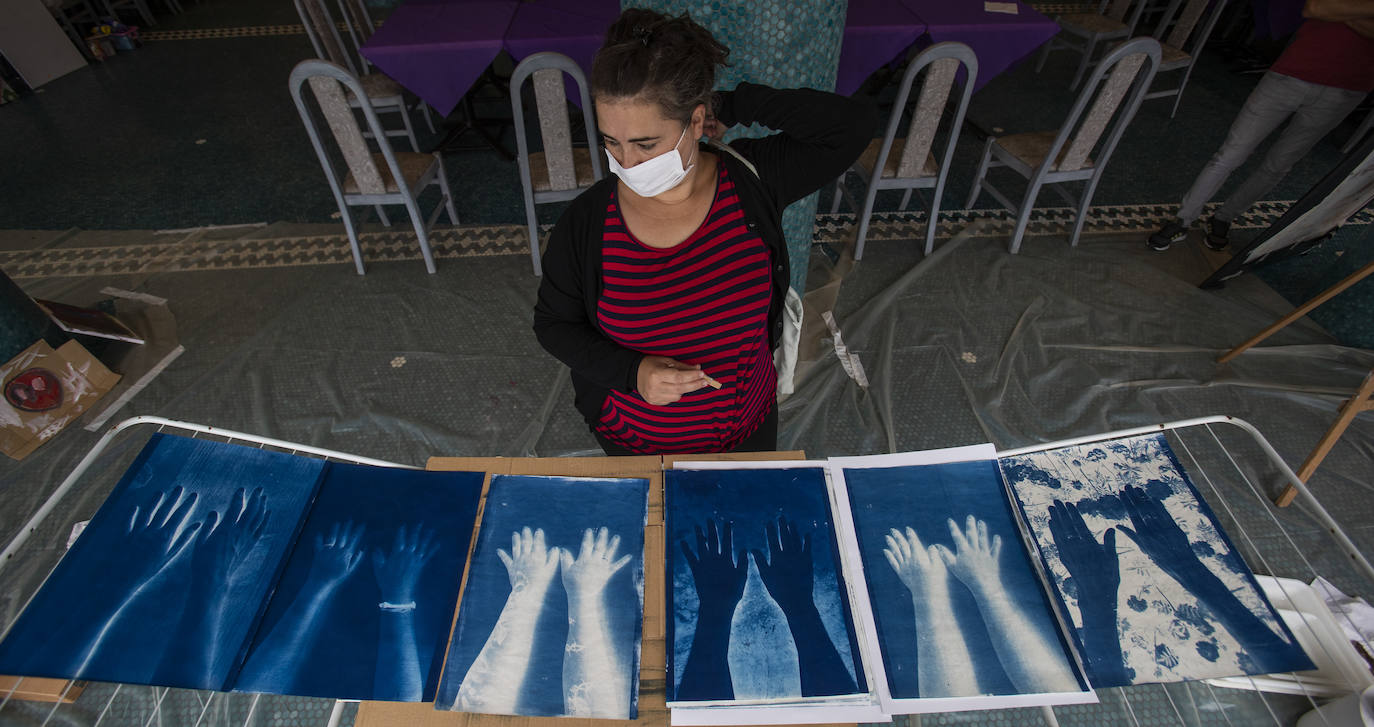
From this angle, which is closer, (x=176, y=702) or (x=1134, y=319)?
(x=176, y=702)

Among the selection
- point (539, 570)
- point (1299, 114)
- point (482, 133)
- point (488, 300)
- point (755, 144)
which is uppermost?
point (755, 144)

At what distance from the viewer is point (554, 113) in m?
2.58

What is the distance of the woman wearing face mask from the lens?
1.02 m

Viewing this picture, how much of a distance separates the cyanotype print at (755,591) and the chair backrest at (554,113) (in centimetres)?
202

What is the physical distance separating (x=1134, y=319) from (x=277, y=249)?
449 cm

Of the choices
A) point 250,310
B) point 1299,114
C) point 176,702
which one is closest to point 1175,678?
point 176,702

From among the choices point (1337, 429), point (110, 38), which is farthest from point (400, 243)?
point (110, 38)

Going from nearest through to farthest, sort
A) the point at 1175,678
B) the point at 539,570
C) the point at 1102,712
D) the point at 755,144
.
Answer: the point at 1175,678 → the point at 539,570 → the point at 755,144 → the point at 1102,712

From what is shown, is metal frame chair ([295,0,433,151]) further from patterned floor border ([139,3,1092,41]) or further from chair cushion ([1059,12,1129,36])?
chair cushion ([1059,12,1129,36])

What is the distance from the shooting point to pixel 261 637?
88 centimetres

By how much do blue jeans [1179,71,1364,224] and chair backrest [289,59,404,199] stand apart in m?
3.94

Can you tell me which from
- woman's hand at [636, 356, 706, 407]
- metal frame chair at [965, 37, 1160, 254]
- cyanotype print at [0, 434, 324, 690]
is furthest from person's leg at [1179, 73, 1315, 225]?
cyanotype print at [0, 434, 324, 690]

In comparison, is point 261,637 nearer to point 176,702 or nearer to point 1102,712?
point 176,702

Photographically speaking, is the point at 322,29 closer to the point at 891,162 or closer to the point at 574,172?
the point at 574,172
